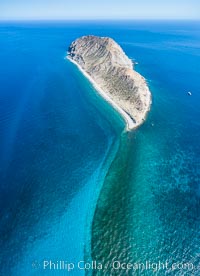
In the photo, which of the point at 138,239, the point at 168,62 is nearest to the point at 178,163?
the point at 138,239

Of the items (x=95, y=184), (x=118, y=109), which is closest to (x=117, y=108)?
(x=118, y=109)

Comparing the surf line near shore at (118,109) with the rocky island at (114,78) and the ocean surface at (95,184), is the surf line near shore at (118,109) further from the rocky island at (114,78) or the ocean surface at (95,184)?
the ocean surface at (95,184)

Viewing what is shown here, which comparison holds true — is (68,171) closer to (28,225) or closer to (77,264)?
(28,225)

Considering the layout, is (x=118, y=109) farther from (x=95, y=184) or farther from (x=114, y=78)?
(x=95, y=184)

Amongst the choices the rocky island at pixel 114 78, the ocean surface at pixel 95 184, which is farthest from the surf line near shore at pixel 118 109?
the ocean surface at pixel 95 184

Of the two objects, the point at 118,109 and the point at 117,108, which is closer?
the point at 118,109
